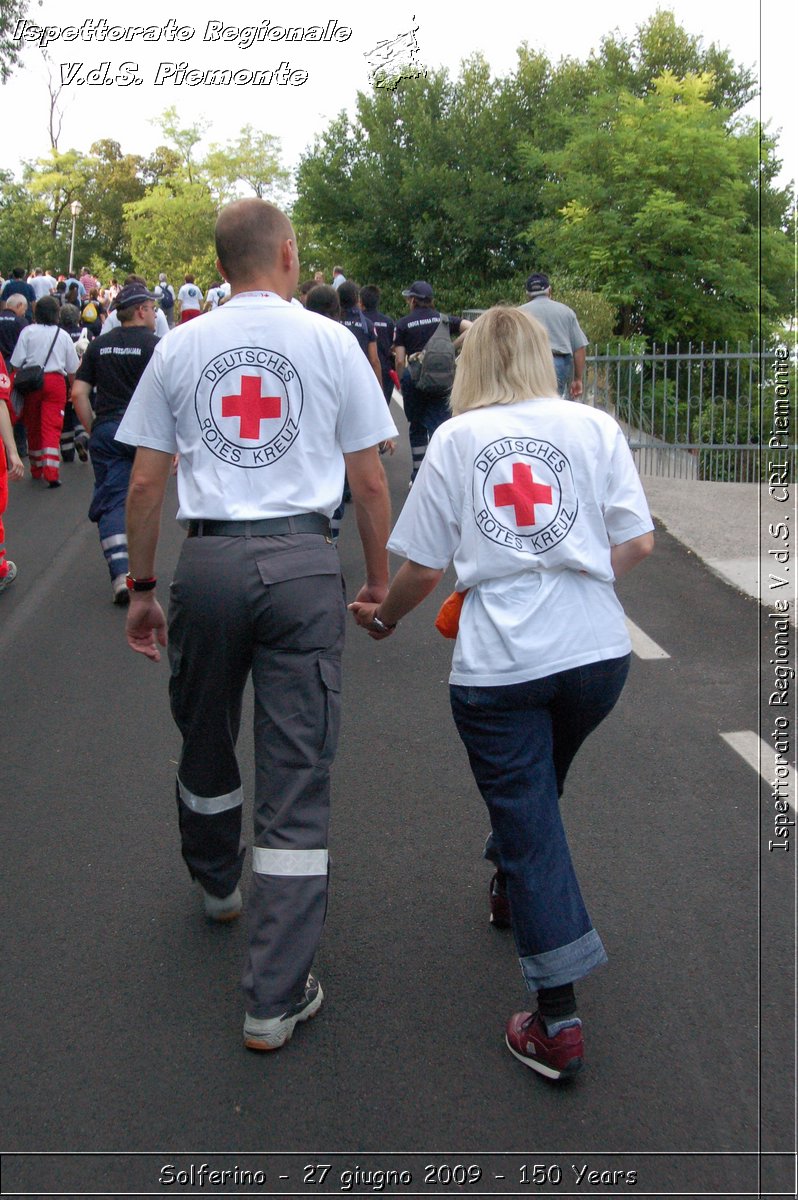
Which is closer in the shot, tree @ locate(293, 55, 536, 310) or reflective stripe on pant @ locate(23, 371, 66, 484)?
reflective stripe on pant @ locate(23, 371, 66, 484)

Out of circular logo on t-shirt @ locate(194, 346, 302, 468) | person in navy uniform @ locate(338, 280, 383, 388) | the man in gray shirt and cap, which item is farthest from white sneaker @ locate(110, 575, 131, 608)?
circular logo on t-shirt @ locate(194, 346, 302, 468)

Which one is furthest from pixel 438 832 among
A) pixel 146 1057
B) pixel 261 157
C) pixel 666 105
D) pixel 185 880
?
pixel 261 157

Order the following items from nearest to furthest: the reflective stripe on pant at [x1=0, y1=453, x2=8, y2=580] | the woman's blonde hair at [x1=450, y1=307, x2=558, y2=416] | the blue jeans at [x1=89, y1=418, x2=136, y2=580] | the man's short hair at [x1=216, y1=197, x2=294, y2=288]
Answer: the woman's blonde hair at [x1=450, y1=307, x2=558, y2=416] < the man's short hair at [x1=216, y1=197, x2=294, y2=288] < the blue jeans at [x1=89, y1=418, x2=136, y2=580] < the reflective stripe on pant at [x1=0, y1=453, x2=8, y2=580]

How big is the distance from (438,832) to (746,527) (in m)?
6.11

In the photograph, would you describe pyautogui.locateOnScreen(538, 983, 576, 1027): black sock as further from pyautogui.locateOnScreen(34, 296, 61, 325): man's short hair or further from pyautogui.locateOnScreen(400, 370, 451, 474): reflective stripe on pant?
pyautogui.locateOnScreen(34, 296, 61, 325): man's short hair

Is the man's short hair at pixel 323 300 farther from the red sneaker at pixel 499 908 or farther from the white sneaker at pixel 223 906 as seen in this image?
the red sneaker at pixel 499 908

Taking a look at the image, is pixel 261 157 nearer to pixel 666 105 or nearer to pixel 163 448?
pixel 666 105

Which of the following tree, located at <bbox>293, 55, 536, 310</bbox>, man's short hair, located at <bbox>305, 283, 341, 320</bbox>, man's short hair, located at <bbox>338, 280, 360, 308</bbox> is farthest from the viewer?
tree, located at <bbox>293, 55, 536, 310</bbox>

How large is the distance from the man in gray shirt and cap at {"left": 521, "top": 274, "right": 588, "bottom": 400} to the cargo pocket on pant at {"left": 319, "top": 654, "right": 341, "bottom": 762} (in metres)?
7.76

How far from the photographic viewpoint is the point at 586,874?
13.6 ft

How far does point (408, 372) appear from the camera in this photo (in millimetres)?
10688

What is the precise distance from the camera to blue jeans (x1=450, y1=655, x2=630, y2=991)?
3.09 m

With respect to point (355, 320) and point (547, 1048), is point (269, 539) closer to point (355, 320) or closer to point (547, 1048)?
point (547, 1048)

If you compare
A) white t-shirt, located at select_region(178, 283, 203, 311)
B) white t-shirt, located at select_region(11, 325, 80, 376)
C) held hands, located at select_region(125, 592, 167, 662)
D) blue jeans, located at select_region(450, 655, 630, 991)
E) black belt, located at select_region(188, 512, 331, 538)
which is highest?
white t-shirt, located at select_region(178, 283, 203, 311)
